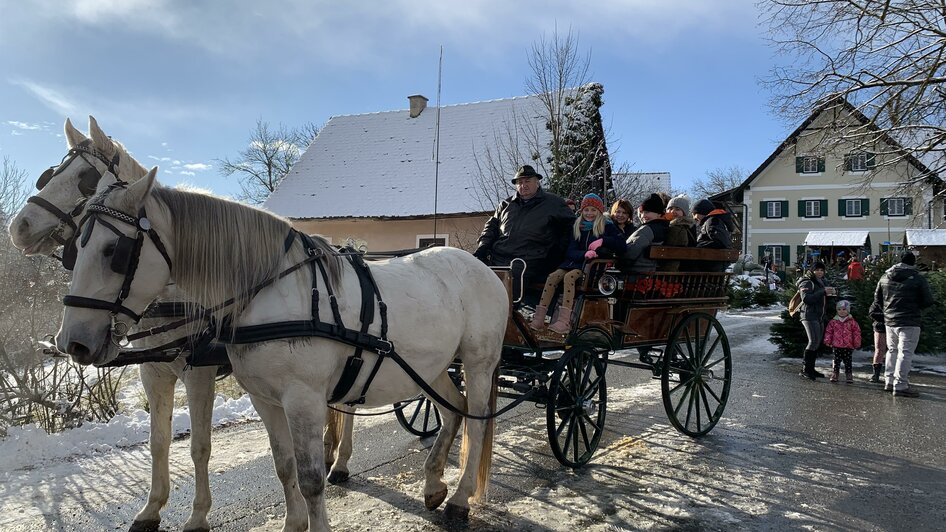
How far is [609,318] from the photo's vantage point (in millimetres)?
5430

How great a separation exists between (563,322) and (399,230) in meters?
15.3

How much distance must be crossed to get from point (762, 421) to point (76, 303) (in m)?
6.53

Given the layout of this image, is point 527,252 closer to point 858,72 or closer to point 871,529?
point 871,529

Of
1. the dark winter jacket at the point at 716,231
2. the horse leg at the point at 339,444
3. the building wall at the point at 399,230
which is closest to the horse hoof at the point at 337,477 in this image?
the horse leg at the point at 339,444

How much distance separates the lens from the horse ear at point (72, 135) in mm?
4044

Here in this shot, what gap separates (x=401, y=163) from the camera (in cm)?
2133

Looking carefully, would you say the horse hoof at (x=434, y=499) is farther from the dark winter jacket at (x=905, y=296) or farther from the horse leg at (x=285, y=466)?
the dark winter jacket at (x=905, y=296)

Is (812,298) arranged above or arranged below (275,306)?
below

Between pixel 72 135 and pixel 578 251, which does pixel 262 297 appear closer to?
pixel 72 135

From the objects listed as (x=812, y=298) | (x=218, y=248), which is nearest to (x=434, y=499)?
(x=218, y=248)

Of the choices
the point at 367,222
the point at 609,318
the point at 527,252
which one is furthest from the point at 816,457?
the point at 367,222

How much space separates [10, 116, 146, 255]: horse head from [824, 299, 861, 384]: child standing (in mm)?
9881

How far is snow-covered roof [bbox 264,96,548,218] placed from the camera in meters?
19.5

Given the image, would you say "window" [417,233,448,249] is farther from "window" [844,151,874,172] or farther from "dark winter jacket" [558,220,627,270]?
"dark winter jacket" [558,220,627,270]
